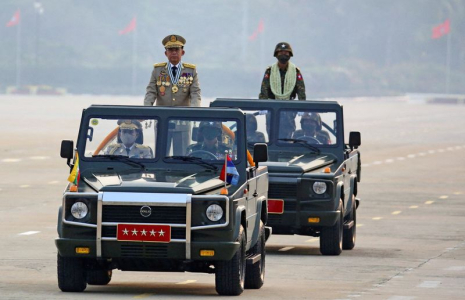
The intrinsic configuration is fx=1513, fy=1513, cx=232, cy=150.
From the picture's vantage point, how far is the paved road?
13172 mm

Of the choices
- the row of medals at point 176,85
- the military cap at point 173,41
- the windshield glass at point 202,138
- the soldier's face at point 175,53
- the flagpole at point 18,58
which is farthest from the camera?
the flagpole at point 18,58

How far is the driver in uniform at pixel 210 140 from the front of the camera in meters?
13.1

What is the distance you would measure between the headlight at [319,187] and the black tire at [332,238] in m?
0.33

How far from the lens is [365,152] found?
49188 mm

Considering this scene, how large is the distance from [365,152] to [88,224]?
37.8 m

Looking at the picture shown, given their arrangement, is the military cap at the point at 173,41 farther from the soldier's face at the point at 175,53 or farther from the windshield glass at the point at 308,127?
the windshield glass at the point at 308,127

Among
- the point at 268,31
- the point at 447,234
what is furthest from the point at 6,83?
the point at 447,234

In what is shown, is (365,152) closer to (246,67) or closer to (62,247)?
(62,247)

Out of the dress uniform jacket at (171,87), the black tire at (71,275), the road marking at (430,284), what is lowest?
the road marking at (430,284)

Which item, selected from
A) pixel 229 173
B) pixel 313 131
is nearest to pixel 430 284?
pixel 229 173

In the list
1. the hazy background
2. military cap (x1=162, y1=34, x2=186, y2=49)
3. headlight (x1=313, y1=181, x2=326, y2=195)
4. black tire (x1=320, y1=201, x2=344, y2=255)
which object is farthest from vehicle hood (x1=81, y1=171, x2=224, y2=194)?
the hazy background

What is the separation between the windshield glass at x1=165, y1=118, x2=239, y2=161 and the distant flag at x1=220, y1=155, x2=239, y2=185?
50 cm

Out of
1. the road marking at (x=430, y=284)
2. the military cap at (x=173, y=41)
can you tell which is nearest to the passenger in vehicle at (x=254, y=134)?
the military cap at (x=173, y=41)

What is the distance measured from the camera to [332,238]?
56.2 ft
